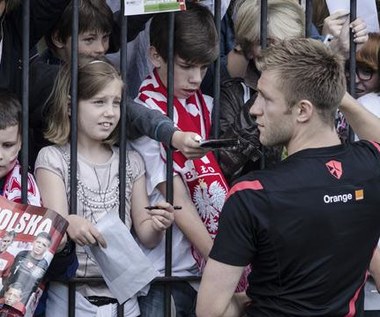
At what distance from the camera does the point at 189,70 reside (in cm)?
478

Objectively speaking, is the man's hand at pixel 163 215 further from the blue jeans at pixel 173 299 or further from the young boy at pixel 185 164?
the blue jeans at pixel 173 299

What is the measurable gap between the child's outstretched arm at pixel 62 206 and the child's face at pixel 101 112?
0.24 m

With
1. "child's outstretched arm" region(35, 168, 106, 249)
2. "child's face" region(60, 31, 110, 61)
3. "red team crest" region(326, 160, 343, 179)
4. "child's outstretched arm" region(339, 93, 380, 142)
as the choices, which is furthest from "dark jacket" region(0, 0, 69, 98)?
"red team crest" region(326, 160, 343, 179)

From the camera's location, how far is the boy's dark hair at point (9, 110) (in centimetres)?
442

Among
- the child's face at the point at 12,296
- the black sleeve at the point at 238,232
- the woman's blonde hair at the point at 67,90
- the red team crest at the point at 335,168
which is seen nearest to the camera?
the black sleeve at the point at 238,232

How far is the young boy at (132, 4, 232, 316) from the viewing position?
4.72 meters

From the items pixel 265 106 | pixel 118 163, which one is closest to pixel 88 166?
pixel 118 163

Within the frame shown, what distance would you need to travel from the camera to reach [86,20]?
486 cm

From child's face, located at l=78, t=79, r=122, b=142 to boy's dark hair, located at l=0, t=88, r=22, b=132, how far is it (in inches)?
10.5

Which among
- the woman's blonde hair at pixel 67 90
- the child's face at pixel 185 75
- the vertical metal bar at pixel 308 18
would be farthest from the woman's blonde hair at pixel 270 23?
the woman's blonde hair at pixel 67 90

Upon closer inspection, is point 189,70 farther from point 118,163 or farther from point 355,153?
point 355,153

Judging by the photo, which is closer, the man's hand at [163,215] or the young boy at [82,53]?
the man's hand at [163,215]

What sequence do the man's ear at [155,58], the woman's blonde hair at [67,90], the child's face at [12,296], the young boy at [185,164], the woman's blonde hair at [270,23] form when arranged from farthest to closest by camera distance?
the woman's blonde hair at [270,23] → the man's ear at [155,58] → the young boy at [185,164] → the woman's blonde hair at [67,90] → the child's face at [12,296]

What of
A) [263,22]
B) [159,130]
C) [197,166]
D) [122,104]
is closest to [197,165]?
[197,166]
